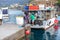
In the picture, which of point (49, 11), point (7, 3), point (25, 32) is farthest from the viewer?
point (7, 3)

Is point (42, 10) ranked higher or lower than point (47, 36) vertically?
higher

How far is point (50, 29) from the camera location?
58.9 feet

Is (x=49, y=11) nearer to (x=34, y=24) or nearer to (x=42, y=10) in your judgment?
(x=42, y=10)

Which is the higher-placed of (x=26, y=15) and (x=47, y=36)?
(x=26, y=15)

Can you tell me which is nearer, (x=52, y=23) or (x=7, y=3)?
(x=52, y=23)

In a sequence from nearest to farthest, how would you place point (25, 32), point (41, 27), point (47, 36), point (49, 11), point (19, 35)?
point (19, 35) → point (25, 32) → point (47, 36) → point (41, 27) → point (49, 11)

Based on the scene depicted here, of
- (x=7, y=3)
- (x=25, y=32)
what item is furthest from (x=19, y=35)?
(x=7, y=3)

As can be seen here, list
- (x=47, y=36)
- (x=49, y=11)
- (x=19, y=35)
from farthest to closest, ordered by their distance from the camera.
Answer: (x=49, y=11) < (x=47, y=36) < (x=19, y=35)

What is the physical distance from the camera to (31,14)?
56.7 feet

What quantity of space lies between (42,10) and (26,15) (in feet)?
3.95

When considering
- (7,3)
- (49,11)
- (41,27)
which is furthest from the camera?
(7,3)

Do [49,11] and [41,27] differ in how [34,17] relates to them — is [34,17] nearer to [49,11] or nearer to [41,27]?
[41,27]

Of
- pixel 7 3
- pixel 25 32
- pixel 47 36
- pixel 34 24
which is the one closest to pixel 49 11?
pixel 34 24

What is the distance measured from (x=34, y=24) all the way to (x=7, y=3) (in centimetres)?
1427
